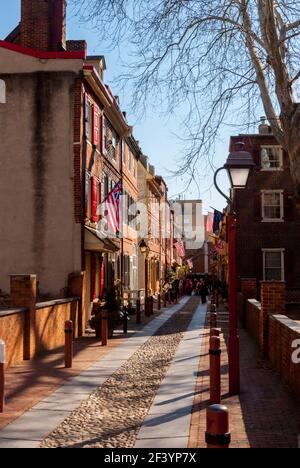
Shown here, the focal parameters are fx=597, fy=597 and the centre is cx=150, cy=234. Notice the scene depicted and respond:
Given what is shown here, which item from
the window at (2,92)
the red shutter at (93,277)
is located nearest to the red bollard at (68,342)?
the red shutter at (93,277)

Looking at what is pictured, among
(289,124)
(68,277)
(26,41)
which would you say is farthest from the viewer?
(26,41)

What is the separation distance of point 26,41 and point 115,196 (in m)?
6.24

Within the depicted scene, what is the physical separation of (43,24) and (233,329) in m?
15.2

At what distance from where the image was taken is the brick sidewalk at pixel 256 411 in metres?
→ 6.44

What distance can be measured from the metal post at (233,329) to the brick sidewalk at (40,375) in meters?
2.87

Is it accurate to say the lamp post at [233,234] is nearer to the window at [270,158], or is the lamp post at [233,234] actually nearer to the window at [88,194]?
the window at [88,194]

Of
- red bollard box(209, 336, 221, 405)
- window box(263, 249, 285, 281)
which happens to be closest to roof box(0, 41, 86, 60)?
red bollard box(209, 336, 221, 405)

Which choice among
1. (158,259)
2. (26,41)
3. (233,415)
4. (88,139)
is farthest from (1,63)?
(158,259)

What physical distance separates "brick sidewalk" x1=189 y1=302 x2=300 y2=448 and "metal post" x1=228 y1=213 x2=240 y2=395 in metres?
0.23

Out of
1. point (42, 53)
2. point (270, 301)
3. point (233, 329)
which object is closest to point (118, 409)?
point (233, 329)

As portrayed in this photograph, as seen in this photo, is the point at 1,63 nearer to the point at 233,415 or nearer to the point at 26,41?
the point at 26,41

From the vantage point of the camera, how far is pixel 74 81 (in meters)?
20.0

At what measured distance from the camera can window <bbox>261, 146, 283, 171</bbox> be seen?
3525 cm
